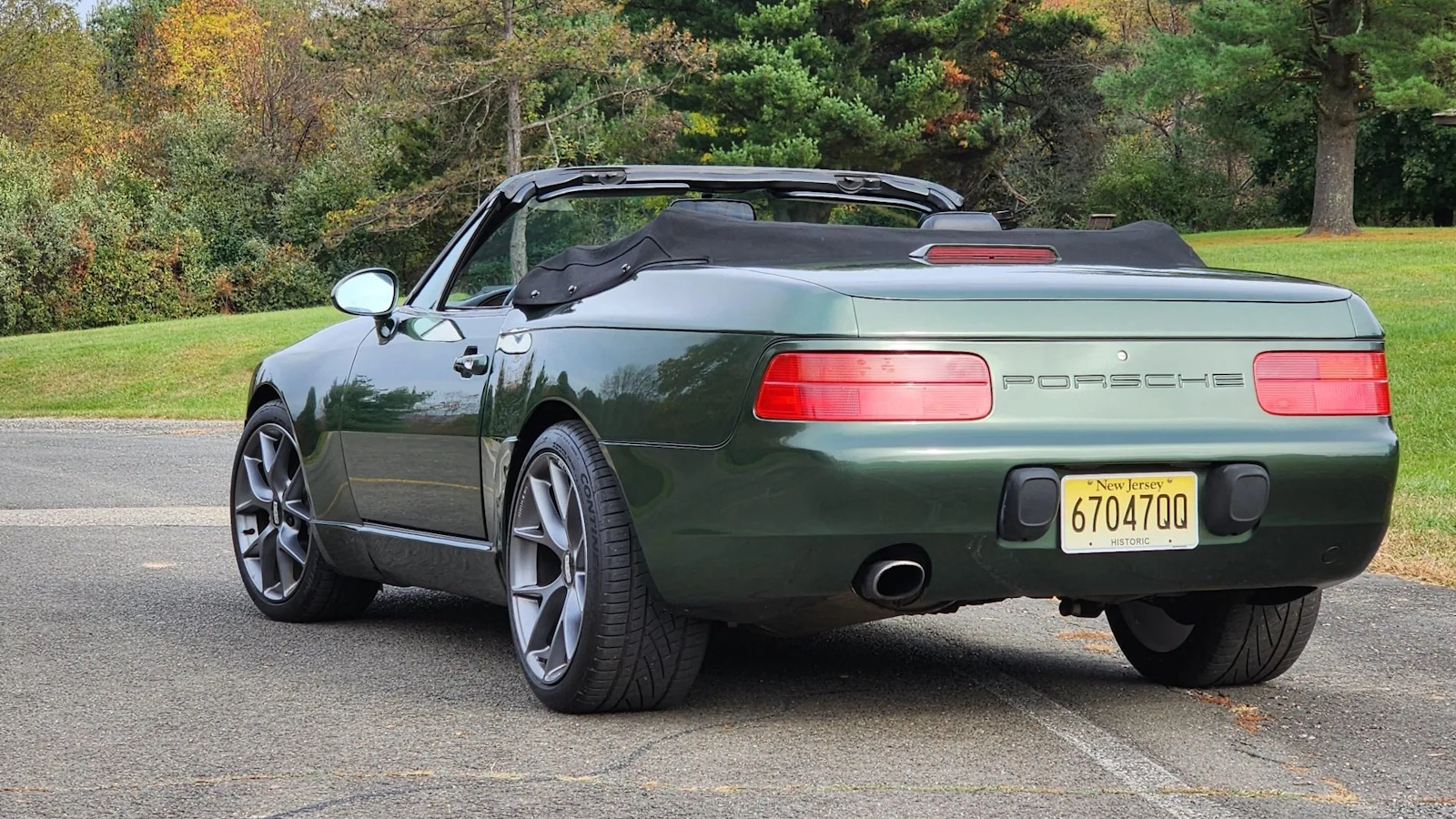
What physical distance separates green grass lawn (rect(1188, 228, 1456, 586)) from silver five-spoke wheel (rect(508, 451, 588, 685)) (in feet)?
13.7

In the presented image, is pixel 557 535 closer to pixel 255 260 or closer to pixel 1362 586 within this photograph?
pixel 1362 586

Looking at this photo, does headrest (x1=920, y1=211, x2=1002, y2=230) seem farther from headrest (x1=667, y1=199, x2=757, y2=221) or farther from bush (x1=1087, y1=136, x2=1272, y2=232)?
bush (x1=1087, y1=136, x2=1272, y2=232)

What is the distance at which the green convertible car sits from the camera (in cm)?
385

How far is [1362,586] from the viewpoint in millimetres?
7039

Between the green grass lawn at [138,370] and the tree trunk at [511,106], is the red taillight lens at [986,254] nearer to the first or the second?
the green grass lawn at [138,370]

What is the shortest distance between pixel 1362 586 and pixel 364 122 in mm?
42971

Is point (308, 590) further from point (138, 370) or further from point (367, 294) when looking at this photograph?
point (138, 370)

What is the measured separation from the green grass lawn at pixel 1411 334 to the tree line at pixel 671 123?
3.23 metres

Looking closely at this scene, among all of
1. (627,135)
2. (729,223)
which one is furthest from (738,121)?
(729,223)

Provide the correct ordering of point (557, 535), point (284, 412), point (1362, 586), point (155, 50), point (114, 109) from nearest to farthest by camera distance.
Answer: point (557, 535) < point (284, 412) < point (1362, 586) < point (114, 109) < point (155, 50)

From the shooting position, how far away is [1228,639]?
4766mm

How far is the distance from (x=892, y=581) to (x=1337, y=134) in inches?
1568

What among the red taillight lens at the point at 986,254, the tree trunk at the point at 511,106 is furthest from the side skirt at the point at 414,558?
the tree trunk at the point at 511,106

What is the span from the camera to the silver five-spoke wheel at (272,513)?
610cm
